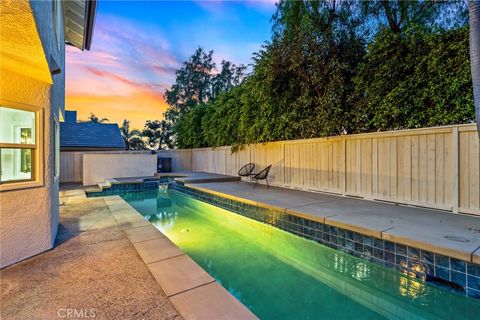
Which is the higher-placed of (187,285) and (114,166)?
(114,166)

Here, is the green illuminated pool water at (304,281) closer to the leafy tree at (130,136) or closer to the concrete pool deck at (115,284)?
the concrete pool deck at (115,284)

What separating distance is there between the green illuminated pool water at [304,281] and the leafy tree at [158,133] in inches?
708

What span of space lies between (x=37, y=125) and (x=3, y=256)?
140cm

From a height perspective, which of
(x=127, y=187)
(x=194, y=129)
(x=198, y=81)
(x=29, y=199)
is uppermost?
(x=198, y=81)

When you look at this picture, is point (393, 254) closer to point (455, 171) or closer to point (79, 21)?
point (455, 171)

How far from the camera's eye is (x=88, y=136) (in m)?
16.0

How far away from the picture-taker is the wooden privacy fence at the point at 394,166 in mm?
3725

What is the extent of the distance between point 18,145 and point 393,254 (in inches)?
175

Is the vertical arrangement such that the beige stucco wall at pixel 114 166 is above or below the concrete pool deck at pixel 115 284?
above

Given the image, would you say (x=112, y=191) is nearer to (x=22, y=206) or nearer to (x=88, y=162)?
(x=88, y=162)

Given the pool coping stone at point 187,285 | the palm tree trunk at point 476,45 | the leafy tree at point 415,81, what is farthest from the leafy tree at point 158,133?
the palm tree trunk at point 476,45

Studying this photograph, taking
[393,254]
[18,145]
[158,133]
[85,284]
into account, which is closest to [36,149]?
→ [18,145]

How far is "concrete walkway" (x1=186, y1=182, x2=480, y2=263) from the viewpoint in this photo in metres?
2.48

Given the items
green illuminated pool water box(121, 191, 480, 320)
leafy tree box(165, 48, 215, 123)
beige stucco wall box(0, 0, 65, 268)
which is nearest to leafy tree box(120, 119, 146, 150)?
leafy tree box(165, 48, 215, 123)
